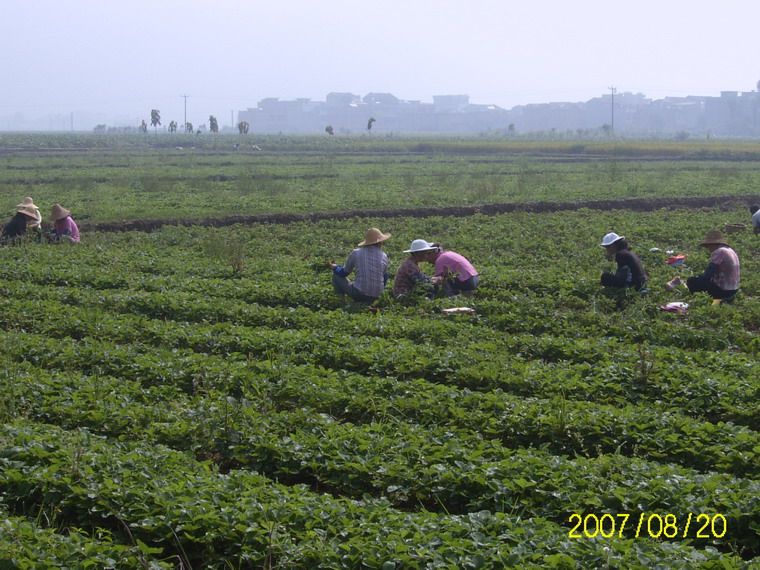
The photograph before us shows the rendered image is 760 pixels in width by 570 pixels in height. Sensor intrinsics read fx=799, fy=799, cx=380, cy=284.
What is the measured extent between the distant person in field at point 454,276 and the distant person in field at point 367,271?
0.89 meters

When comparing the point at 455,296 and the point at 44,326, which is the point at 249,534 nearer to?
the point at 44,326

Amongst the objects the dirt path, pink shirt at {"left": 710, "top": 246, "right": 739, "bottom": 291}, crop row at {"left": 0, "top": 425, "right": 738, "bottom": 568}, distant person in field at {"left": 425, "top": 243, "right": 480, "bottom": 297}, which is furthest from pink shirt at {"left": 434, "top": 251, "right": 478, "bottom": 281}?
the dirt path

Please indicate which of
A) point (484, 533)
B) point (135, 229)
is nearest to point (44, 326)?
point (484, 533)

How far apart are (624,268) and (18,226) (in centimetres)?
1334

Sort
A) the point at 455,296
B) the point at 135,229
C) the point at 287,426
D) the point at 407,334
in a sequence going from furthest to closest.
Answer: the point at 135,229 → the point at 455,296 → the point at 407,334 → the point at 287,426

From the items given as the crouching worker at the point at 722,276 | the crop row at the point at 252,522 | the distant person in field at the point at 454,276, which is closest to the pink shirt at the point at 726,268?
the crouching worker at the point at 722,276

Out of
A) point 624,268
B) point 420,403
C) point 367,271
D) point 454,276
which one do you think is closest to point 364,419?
point 420,403

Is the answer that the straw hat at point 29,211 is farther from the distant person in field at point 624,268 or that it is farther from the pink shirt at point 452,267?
the distant person in field at point 624,268

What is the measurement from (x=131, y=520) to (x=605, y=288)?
31.4 feet

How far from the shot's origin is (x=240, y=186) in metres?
32.2

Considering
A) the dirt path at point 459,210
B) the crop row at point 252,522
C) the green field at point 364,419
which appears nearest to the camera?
the crop row at point 252,522

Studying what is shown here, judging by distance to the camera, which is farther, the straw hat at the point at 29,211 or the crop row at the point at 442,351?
the straw hat at the point at 29,211

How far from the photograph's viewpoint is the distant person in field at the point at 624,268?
504 inches

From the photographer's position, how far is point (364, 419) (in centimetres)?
788
